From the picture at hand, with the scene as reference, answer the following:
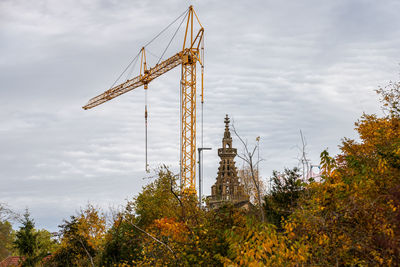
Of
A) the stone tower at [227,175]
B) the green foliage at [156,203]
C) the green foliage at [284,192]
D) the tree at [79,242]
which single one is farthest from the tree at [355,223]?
the stone tower at [227,175]

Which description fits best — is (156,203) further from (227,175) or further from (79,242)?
(227,175)

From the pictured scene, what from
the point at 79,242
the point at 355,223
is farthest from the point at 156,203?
the point at 355,223

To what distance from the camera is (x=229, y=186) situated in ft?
204

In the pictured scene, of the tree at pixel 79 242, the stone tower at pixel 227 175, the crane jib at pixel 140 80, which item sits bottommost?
the tree at pixel 79 242

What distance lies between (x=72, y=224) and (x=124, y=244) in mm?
11863

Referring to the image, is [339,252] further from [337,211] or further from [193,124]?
[193,124]

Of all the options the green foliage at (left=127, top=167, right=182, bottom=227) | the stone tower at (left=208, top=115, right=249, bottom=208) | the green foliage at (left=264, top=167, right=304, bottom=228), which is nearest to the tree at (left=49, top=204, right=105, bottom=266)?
the green foliage at (left=127, top=167, right=182, bottom=227)

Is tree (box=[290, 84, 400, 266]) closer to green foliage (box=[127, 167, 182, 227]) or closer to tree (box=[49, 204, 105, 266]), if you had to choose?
tree (box=[49, 204, 105, 266])

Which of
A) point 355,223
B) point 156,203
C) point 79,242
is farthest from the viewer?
point 156,203

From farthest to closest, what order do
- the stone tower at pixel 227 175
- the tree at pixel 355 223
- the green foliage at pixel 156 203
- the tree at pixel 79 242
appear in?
the stone tower at pixel 227 175 < the green foliage at pixel 156 203 < the tree at pixel 79 242 < the tree at pixel 355 223

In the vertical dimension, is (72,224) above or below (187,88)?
below

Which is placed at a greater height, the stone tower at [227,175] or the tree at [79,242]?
the stone tower at [227,175]

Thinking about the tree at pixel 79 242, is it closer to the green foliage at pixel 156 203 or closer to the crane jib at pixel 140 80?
the green foliage at pixel 156 203

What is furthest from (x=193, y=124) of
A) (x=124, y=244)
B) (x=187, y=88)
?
(x=124, y=244)
